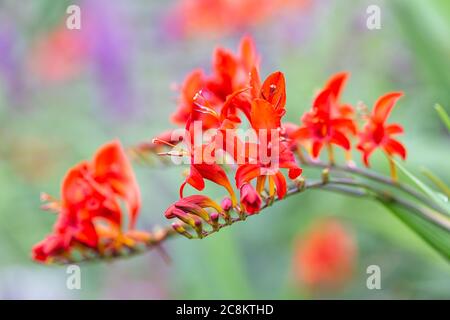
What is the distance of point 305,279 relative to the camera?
1.72 m

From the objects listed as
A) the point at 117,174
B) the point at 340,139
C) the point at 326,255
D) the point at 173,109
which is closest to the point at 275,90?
the point at 340,139

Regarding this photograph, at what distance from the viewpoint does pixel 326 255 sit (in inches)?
70.9

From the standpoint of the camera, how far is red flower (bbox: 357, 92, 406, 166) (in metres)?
0.84

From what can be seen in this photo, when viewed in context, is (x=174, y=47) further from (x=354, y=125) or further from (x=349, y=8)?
(x=354, y=125)

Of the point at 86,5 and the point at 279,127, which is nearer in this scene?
the point at 279,127

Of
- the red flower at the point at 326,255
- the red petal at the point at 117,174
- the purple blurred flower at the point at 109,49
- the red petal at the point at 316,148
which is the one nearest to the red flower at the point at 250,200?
the red petal at the point at 316,148

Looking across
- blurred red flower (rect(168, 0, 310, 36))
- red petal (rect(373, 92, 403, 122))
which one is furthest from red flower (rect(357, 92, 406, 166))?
blurred red flower (rect(168, 0, 310, 36))

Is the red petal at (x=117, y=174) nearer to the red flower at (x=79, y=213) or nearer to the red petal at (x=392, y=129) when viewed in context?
the red flower at (x=79, y=213)

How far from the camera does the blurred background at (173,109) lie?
5.13ft

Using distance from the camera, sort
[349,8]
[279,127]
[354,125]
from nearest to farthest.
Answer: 1. [279,127]
2. [354,125]
3. [349,8]

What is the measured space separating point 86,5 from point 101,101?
0.33 m

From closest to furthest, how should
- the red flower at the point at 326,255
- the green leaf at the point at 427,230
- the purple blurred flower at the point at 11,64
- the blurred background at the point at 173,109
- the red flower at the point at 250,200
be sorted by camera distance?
the red flower at the point at 250,200, the green leaf at the point at 427,230, the blurred background at the point at 173,109, the red flower at the point at 326,255, the purple blurred flower at the point at 11,64
